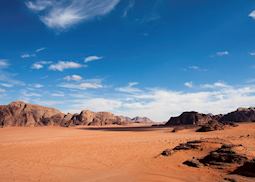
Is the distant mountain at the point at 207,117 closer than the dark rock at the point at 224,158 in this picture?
No

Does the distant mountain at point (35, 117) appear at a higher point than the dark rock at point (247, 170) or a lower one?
higher

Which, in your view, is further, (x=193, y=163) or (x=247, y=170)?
(x=193, y=163)

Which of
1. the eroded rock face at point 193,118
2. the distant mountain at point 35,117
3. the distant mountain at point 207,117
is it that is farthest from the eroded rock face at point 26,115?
the distant mountain at point 207,117

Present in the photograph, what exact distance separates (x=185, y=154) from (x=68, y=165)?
662 centimetres

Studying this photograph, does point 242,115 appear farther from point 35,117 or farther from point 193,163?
point 193,163

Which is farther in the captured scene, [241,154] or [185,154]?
[185,154]

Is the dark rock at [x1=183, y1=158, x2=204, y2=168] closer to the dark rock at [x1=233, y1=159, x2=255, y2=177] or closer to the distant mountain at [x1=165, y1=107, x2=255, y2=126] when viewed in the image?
the dark rock at [x1=233, y1=159, x2=255, y2=177]

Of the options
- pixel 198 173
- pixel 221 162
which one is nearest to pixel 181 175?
pixel 198 173

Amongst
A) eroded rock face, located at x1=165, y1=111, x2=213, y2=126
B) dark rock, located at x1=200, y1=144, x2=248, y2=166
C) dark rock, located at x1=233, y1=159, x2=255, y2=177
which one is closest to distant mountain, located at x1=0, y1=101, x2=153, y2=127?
eroded rock face, located at x1=165, y1=111, x2=213, y2=126

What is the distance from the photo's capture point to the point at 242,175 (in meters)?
10.7

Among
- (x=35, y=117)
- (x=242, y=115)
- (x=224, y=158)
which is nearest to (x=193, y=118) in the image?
(x=242, y=115)

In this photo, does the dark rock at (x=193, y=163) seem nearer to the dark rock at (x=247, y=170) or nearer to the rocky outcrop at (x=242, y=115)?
the dark rock at (x=247, y=170)

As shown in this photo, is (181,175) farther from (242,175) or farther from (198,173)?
(242,175)

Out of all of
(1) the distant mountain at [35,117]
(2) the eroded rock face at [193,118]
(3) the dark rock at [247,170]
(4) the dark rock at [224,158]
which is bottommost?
(3) the dark rock at [247,170]
